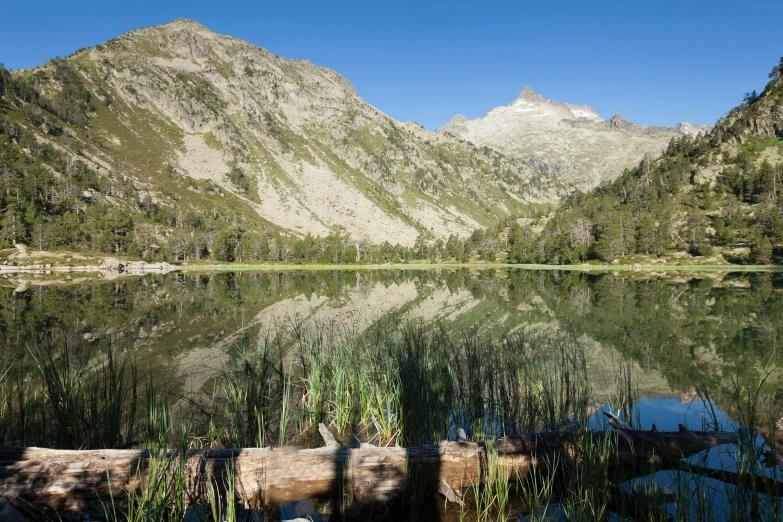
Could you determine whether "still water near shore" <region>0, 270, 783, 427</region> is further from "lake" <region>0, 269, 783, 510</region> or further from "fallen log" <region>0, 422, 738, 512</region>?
"fallen log" <region>0, 422, 738, 512</region>

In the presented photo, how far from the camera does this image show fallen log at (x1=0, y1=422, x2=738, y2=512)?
4.65 m

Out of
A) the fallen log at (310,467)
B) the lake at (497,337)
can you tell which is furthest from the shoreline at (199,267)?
the fallen log at (310,467)

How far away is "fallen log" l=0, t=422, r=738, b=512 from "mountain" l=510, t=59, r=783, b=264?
4070 inches

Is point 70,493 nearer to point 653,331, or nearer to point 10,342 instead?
point 10,342

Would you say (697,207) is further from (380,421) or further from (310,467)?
(310,467)

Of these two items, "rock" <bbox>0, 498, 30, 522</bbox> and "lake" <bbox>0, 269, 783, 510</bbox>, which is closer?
"rock" <bbox>0, 498, 30, 522</bbox>

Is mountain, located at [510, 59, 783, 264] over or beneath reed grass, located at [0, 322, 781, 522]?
over

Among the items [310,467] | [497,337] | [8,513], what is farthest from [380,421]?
[497,337]

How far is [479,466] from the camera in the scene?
210 inches

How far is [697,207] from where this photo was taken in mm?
117688

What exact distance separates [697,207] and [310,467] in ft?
473

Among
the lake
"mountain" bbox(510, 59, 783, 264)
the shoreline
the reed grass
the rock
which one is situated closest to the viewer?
the rock

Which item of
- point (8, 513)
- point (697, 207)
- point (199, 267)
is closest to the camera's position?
point (8, 513)

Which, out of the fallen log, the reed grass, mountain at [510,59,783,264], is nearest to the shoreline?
mountain at [510,59,783,264]
